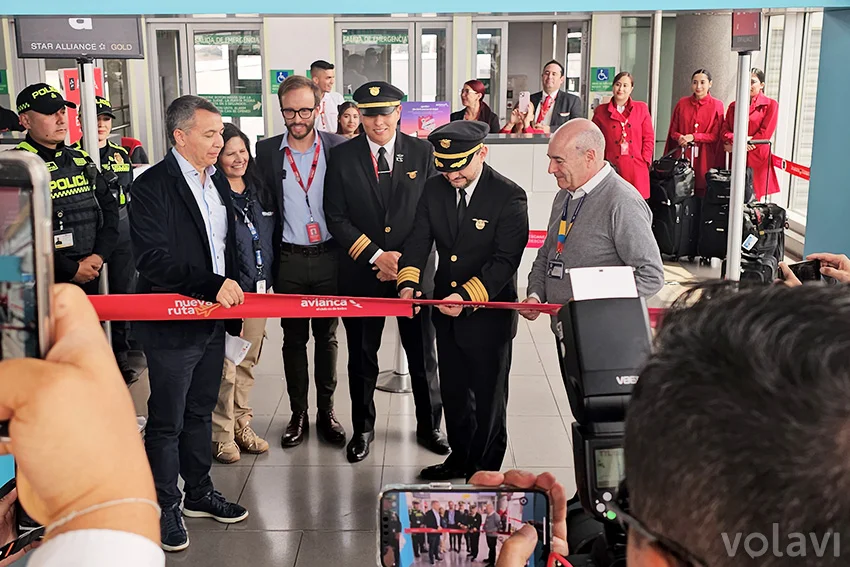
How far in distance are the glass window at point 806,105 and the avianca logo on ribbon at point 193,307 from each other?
8.90 metres

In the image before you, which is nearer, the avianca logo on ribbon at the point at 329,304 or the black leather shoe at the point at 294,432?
the avianca logo on ribbon at the point at 329,304

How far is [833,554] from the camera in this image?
60 cm

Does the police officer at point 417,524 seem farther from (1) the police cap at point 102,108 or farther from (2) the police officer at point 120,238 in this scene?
(1) the police cap at point 102,108

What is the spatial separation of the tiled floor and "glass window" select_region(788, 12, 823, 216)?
6.67 metres

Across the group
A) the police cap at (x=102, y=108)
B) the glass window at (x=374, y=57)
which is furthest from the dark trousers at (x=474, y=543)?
the glass window at (x=374, y=57)

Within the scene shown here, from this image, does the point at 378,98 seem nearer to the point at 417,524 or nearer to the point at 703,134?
the point at 417,524

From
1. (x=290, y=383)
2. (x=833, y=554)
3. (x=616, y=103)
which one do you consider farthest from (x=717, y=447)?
(x=616, y=103)

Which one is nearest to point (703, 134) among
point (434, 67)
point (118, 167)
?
point (434, 67)

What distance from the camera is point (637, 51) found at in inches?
485

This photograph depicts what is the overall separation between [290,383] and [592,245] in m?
1.93

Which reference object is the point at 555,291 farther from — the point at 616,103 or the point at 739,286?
the point at 616,103

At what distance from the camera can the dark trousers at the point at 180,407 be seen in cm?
357

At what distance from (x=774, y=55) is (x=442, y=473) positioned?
30.4ft

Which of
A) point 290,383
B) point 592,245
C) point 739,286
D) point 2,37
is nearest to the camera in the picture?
point 739,286
